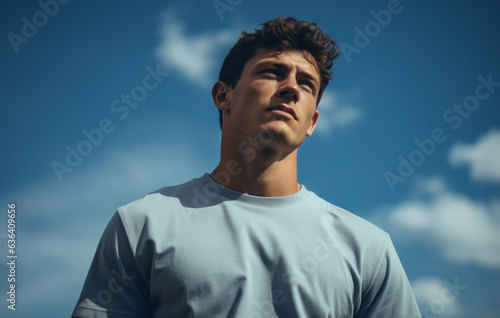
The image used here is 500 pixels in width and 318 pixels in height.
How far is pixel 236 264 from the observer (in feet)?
8.67

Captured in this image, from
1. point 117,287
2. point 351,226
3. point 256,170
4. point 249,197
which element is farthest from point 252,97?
point 117,287

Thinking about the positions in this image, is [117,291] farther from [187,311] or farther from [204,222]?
[204,222]

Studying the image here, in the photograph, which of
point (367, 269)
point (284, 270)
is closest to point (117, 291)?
point (284, 270)

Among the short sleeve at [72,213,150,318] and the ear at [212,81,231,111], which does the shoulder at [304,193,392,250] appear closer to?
the ear at [212,81,231,111]

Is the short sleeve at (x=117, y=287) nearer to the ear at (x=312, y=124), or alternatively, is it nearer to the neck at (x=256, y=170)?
the neck at (x=256, y=170)

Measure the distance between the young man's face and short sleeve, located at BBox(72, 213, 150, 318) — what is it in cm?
129

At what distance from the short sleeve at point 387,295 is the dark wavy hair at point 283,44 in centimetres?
180

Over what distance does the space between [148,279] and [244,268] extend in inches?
26.9

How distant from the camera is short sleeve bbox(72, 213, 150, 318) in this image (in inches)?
105

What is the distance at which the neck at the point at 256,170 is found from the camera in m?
3.14

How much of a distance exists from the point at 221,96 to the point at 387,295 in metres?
2.21

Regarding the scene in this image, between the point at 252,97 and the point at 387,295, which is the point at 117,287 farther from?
the point at 387,295

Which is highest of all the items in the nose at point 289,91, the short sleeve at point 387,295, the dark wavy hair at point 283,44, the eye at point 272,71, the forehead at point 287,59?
the dark wavy hair at point 283,44

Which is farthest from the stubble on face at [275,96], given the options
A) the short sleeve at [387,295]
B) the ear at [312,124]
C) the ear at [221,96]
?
the short sleeve at [387,295]
